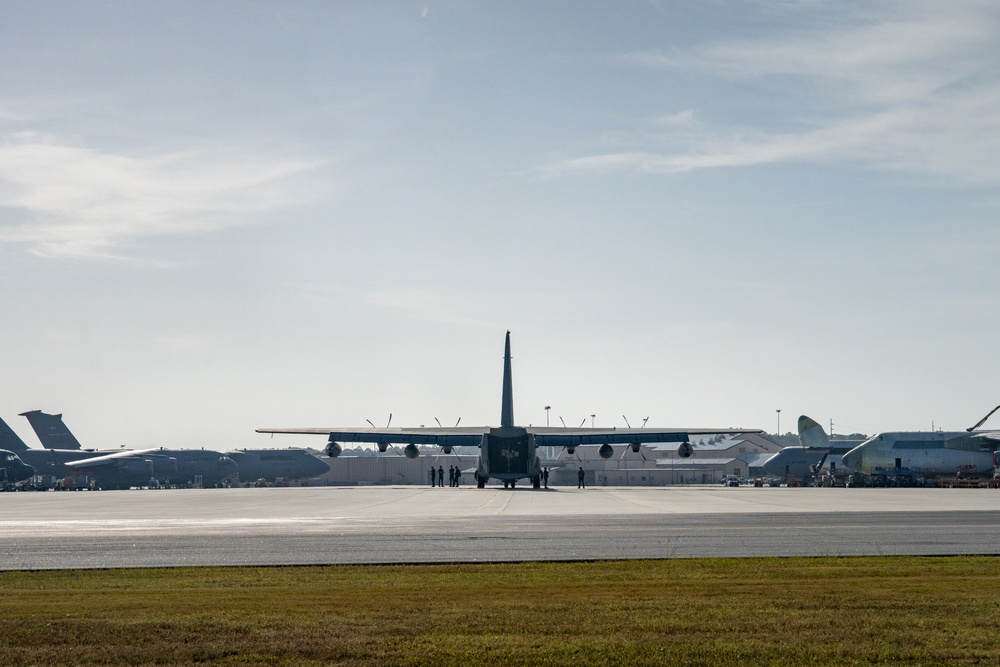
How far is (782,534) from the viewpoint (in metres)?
24.8

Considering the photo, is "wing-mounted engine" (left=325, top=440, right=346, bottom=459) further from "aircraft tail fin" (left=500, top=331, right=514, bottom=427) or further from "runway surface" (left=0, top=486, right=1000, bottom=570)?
"runway surface" (left=0, top=486, right=1000, bottom=570)

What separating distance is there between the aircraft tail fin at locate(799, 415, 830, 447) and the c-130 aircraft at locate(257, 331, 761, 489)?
2936 cm

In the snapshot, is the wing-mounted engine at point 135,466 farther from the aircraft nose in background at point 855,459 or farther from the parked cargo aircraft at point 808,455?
the aircraft nose in background at point 855,459

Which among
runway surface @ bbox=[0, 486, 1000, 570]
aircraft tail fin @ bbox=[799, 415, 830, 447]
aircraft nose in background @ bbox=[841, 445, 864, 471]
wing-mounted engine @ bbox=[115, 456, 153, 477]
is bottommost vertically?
runway surface @ bbox=[0, 486, 1000, 570]

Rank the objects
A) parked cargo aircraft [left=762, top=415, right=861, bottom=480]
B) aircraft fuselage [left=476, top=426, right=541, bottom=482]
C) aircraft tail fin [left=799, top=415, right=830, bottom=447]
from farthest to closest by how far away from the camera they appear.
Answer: aircraft tail fin [left=799, top=415, right=830, bottom=447], parked cargo aircraft [left=762, top=415, right=861, bottom=480], aircraft fuselage [left=476, top=426, right=541, bottom=482]

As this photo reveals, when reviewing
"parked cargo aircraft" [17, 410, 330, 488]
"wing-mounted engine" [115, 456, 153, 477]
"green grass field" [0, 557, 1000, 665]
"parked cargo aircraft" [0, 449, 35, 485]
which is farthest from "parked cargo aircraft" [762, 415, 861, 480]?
"green grass field" [0, 557, 1000, 665]

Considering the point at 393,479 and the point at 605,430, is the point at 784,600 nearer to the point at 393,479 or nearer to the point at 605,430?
the point at 605,430

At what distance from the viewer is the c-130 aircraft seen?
250 feet

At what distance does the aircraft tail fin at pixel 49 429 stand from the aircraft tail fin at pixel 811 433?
88245 mm

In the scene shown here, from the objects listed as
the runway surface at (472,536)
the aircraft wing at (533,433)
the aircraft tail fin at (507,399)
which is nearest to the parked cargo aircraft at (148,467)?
the aircraft wing at (533,433)

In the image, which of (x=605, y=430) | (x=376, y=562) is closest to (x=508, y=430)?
Answer: (x=605, y=430)

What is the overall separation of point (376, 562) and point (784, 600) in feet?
25.2

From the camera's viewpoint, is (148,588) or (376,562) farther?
(376,562)

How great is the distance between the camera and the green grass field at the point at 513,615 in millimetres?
10180
